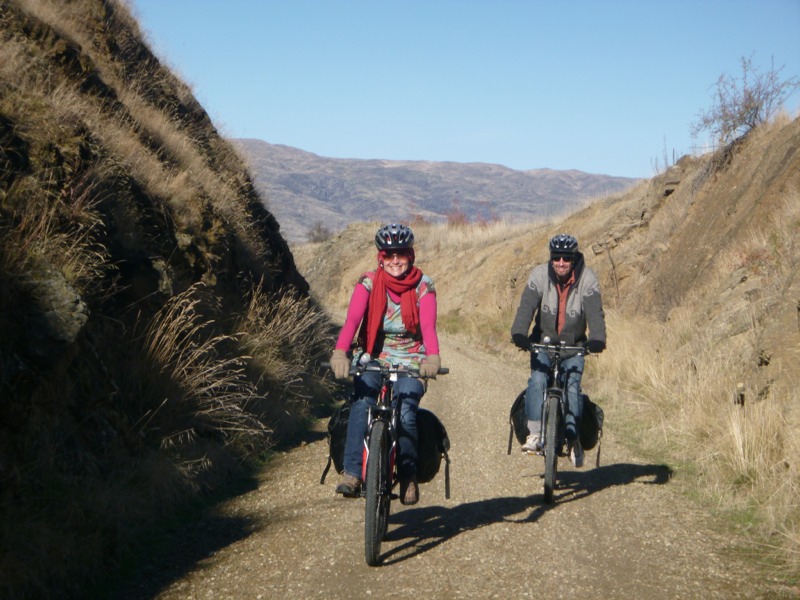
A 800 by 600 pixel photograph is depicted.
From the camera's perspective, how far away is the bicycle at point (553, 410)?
762 cm

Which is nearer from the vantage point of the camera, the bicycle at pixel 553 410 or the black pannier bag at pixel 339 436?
the black pannier bag at pixel 339 436

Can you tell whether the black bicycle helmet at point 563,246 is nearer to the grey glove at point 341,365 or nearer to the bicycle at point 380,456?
the bicycle at point 380,456

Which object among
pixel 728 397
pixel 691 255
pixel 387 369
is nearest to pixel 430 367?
pixel 387 369

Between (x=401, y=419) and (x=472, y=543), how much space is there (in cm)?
104

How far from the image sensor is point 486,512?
7.41 m

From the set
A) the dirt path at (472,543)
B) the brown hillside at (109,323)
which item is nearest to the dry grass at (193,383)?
the brown hillside at (109,323)

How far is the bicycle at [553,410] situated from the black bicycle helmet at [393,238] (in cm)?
198

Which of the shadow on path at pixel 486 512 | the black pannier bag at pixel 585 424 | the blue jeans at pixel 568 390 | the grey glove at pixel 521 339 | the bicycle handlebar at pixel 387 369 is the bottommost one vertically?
the shadow on path at pixel 486 512

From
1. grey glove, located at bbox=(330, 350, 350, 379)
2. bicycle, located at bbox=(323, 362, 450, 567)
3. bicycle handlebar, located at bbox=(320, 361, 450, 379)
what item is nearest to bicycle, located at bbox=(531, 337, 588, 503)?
bicycle, located at bbox=(323, 362, 450, 567)


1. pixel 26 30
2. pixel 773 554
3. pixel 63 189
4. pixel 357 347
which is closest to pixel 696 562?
pixel 773 554

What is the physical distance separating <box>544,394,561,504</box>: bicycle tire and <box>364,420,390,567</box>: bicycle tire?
1959mm

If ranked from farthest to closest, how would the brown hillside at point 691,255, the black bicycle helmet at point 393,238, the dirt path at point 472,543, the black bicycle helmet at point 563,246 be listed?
the brown hillside at point 691,255 < the black bicycle helmet at point 563,246 < the black bicycle helmet at point 393,238 < the dirt path at point 472,543

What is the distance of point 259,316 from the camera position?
11.8m

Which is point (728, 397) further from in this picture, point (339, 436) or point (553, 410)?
point (339, 436)
